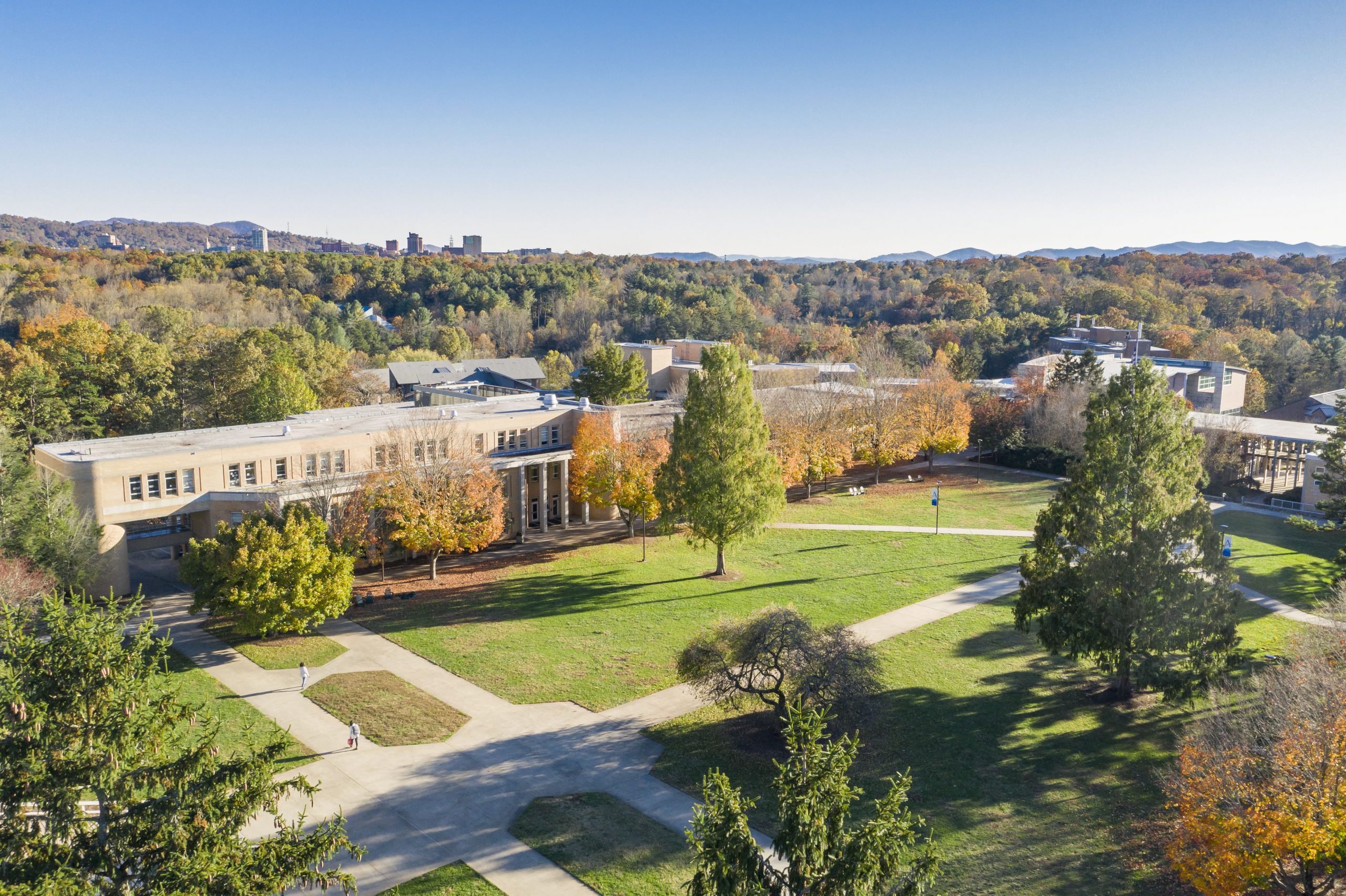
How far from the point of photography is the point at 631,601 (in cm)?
4059

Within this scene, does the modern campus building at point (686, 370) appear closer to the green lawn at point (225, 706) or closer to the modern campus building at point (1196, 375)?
the modern campus building at point (1196, 375)

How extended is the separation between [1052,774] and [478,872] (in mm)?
16016

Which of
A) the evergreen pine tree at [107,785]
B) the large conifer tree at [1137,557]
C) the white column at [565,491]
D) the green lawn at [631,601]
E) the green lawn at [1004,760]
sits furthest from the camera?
the white column at [565,491]

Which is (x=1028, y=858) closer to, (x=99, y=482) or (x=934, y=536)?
(x=934, y=536)

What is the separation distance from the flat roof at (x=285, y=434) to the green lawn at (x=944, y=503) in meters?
18.5

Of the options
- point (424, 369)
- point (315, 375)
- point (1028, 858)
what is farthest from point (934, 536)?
point (424, 369)

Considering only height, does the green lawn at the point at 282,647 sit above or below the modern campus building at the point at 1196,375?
below

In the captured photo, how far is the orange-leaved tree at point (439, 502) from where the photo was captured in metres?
42.2

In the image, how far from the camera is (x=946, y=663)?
3322 cm

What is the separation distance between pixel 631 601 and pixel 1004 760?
741 inches

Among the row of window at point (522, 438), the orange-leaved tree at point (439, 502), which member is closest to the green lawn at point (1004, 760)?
the orange-leaved tree at point (439, 502)

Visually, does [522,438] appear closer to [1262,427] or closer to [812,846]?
[812,846]

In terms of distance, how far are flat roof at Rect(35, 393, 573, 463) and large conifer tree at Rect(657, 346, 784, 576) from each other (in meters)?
16.4

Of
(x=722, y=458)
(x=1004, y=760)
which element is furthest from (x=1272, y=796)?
(x=722, y=458)
